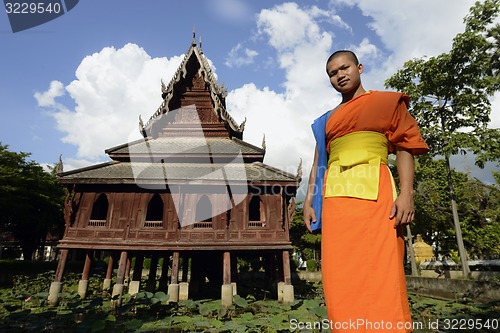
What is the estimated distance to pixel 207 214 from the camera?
13.7 meters

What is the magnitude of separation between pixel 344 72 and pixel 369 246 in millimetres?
1377

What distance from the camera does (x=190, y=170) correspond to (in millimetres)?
14094

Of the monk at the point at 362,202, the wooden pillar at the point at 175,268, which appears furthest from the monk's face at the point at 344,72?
the wooden pillar at the point at 175,268

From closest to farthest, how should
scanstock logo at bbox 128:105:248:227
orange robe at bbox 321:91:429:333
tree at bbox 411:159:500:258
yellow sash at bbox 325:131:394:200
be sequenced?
orange robe at bbox 321:91:429:333 → yellow sash at bbox 325:131:394:200 → scanstock logo at bbox 128:105:248:227 → tree at bbox 411:159:500:258

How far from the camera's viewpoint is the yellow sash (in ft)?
7.08

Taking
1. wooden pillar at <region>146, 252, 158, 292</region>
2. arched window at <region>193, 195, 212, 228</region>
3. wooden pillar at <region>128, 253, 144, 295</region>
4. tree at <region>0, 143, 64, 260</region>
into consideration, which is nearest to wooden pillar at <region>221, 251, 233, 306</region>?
arched window at <region>193, 195, 212, 228</region>

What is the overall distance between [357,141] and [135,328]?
7169mm

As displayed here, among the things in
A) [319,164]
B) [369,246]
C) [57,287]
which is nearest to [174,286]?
[57,287]

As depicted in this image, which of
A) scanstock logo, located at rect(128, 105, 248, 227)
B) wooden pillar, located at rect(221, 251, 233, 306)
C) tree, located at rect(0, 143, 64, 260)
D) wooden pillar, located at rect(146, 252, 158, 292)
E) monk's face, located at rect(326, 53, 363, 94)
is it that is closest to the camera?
monk's face, located at rect(326, 53, 363, 94)

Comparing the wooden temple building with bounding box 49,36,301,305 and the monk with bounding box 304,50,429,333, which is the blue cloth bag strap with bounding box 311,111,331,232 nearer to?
the monk with bounding box 304,50,429,333

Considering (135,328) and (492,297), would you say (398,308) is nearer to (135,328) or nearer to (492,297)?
(135,328)

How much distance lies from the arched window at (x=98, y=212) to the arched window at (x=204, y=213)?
4092mm

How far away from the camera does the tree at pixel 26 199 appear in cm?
2272

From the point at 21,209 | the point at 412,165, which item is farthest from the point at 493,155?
the point at 21,209
